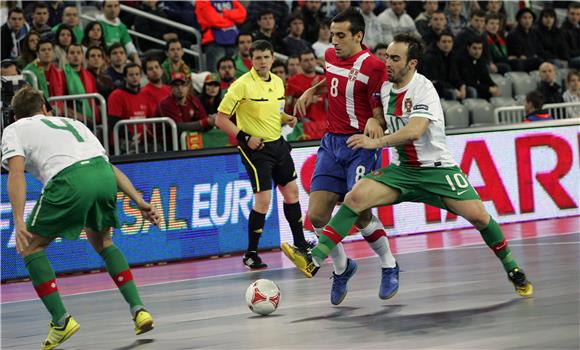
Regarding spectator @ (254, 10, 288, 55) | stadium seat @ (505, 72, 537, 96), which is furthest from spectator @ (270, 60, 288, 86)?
stadium seat @ (505, 72, 537, 96)

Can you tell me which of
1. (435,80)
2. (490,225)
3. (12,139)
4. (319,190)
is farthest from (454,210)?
(435,80)

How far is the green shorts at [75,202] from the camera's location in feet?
26.0

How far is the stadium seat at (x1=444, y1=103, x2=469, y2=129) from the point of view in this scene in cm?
1784

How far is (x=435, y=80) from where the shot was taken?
18.5 meters

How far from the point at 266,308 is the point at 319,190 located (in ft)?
4.08

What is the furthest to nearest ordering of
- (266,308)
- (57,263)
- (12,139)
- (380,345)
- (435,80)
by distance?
(435,80)
(57,263)
(266,308)
(12,139)
(380,345)

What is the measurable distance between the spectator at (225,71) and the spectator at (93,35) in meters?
1.73

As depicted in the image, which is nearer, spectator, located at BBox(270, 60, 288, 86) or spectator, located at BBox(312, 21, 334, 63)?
spectator, located at BBox(270, 60, 288, 86)

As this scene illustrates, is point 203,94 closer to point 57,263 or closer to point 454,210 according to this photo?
point 57,263

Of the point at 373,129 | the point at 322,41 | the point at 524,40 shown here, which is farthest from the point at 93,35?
the point at 524,40

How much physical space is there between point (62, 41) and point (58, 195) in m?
7.99

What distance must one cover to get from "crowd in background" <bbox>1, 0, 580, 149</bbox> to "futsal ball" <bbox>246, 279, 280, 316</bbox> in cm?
618

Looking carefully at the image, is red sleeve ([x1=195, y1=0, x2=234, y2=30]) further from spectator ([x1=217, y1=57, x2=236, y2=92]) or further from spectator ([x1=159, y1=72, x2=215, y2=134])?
spectator ([x1=159, y1=72, x2=215, y2=134])

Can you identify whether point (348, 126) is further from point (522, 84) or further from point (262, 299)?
point (522, 84)
